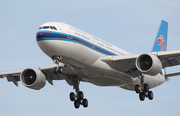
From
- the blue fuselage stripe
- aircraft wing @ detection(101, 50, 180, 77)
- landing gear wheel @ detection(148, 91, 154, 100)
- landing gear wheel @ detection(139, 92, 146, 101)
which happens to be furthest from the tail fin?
the blue fuselage stripe

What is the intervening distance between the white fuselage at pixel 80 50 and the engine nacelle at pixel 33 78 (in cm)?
456

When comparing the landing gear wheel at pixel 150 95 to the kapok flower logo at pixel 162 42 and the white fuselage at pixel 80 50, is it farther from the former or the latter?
the kapok flower logo at pixel 162 42

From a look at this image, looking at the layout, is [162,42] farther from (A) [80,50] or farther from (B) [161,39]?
(A) [80,50]

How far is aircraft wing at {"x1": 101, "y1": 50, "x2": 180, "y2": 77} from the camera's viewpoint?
28961mm

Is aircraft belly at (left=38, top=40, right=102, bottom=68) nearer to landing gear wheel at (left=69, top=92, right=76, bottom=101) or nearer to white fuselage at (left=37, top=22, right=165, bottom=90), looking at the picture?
white fuselage at (left=37, top=22, right=165, bottom=90)

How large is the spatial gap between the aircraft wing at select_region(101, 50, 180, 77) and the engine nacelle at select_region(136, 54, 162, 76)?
58cm

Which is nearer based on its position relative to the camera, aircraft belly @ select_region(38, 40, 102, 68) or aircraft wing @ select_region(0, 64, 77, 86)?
aircraft belly @ select_region(38, 40, 102, 68)

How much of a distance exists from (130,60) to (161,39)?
50.3 ft

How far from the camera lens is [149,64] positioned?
28.9m

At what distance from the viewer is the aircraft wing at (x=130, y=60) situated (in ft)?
95.0

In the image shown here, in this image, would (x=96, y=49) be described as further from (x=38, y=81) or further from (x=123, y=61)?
(x=38, y=81)

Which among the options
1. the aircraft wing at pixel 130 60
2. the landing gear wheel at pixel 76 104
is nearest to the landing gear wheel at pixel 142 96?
the aircraft wing at pixel 130 60

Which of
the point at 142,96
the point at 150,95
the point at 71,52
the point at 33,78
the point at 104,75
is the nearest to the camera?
the point at 71,52

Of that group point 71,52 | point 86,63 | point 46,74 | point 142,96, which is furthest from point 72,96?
point 71,52
